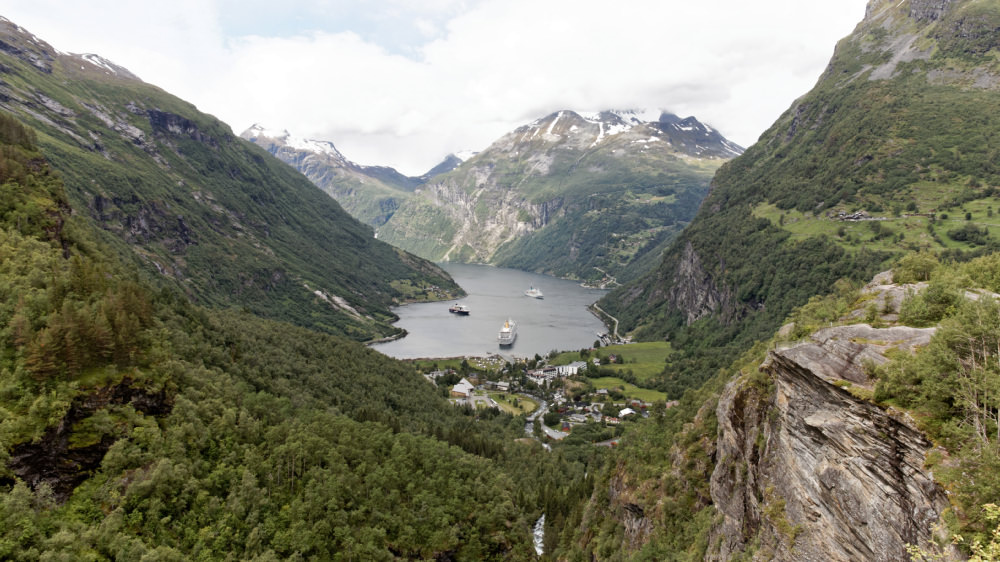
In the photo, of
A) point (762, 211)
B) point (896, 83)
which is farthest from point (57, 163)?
point (896, 83)

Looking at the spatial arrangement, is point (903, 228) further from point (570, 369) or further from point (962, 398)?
point (962, 398)

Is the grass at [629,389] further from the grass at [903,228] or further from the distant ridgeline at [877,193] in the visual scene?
the grass at [903,228]

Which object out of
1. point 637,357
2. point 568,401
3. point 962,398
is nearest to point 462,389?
point 568,401

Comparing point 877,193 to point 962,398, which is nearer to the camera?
point 962,398

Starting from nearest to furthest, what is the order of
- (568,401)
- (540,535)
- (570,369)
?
(540,535)
(568,401)
(570,369)

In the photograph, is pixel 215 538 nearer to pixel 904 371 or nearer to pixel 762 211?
pixel 904 371

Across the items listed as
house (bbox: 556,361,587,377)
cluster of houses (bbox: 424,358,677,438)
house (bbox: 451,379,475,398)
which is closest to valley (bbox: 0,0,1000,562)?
cluster of houses (bbox: 424,358,677,438)

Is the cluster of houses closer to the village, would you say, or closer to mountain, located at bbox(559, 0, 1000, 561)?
the village

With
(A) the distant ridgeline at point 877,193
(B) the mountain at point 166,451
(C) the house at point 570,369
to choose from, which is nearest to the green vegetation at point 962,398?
(B) the mountain at point 166,451
